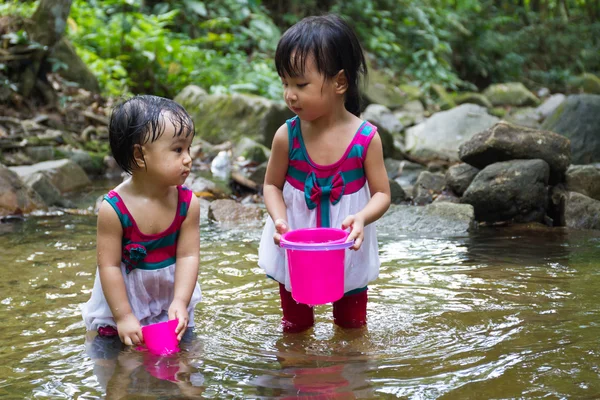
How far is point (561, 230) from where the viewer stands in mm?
5633

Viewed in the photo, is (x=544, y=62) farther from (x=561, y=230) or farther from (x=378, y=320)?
(x=378, y=320)

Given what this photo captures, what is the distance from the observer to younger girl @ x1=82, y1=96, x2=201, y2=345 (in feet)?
8.79

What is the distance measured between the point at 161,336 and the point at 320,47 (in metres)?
1.23

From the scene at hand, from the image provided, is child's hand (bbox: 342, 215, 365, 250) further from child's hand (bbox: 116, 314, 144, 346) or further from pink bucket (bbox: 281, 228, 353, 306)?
child's hand (bbox: 116, 314, 144, 346)

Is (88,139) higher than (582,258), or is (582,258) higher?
(88,139)

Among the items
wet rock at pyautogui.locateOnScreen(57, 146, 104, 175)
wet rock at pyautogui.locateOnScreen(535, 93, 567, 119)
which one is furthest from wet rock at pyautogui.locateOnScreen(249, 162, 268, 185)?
wet rock at pyautogui.locateOnScreen(535, 93, 567, 119)

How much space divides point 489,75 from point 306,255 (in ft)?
58.5

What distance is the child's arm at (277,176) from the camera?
2.95 metres

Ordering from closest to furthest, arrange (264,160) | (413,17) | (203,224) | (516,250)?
(516,250) < (203,224) < (264,160) < (413,17)

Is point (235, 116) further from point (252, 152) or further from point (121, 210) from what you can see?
point (121, 210)

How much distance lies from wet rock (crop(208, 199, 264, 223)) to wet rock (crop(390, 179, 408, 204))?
1.28 meters

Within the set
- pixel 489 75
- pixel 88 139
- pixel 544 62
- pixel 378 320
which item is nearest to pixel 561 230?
pixel 378 320

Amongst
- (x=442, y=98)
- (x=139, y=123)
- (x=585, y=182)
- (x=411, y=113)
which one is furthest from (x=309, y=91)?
(x=442, y=98)

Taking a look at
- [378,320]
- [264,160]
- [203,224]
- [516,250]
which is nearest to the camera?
[378,320]
